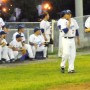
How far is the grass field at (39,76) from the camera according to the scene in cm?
1317

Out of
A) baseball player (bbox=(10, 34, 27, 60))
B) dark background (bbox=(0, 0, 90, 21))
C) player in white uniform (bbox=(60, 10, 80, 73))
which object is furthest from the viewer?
dark background (bbox=(0, 0, 90, 21))

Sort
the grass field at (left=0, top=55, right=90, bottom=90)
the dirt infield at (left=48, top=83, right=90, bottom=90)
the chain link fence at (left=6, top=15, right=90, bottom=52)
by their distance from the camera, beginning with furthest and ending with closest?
the chain link fence at (left=6, top=15, right=90, bottom=52) < the grass field at (left=0, top=55, right=90, bottom=90) < the dirt infield at (left=48, top=83, right=90, bottom=90)

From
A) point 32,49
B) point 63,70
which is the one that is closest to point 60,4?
point 32,49

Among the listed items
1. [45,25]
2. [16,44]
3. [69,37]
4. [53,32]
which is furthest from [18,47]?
[53,32]

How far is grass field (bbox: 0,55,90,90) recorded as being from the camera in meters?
13.2

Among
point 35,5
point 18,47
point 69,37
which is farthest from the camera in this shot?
point 35,5

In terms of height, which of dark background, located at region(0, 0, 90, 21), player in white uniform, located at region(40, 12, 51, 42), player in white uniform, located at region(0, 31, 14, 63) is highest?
dark background, located at region(0, 0, 90, 21)

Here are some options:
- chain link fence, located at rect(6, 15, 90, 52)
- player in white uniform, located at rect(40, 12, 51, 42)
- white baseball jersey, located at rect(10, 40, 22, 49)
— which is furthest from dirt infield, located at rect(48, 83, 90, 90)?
chain link fence, located at rect(6, 15, 90, 52)

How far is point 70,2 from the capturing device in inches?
1438

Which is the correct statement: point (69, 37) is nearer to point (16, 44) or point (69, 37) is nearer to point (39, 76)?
point (39, 76)

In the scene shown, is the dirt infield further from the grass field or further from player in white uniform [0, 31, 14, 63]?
player in white uniform [0, 31, 14, 63]

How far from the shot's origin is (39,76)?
15.0 m

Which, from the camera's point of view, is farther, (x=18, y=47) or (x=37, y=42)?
(x=37, y=42)

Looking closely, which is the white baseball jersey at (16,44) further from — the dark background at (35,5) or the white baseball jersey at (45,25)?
the dark background at (35,5)
